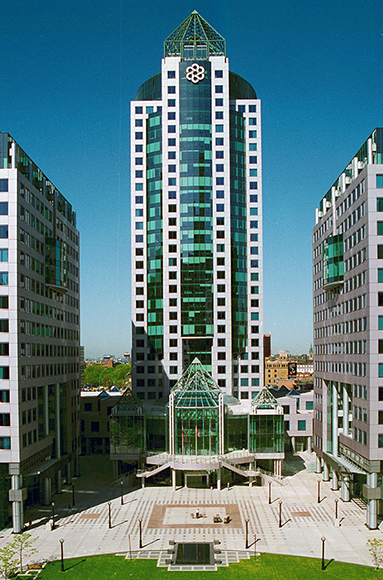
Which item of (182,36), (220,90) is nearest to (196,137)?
(220,90)

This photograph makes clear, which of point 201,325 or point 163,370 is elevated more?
point 201,325

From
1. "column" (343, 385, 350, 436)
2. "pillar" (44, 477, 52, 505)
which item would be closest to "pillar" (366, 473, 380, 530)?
"column" (343, 385, 350, 436)

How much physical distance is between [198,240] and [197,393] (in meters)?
39.2

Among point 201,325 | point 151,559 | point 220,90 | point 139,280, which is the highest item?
point 220,90

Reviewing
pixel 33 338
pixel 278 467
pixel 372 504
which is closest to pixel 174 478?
pixel 278 467

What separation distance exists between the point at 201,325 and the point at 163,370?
42.7ft

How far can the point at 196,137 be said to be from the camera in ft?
392

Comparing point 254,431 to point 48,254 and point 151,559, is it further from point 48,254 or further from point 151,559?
point 48,254

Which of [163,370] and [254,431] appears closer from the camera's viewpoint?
[254,431]

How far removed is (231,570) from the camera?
56.3m

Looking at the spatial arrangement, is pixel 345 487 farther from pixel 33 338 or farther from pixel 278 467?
pixel 33 338

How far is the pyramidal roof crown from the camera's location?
12294 centimetres

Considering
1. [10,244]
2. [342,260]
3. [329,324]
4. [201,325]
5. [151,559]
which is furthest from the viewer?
[201,325]

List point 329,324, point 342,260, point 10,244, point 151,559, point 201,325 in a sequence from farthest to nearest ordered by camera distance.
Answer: point 201,325
point 329,324
point 342,260
point 10,244
point 151,559
